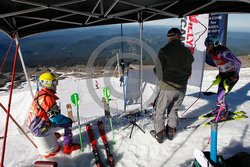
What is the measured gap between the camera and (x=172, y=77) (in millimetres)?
4465

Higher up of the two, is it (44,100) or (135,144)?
(44,100)

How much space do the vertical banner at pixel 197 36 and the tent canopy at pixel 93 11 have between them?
282 cm

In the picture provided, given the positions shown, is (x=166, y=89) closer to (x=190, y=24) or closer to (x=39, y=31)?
Answer: (x=39, y=31)

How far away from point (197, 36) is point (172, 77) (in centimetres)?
463

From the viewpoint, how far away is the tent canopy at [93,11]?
4195mm

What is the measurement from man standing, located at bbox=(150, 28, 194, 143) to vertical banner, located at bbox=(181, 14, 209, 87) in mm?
4282

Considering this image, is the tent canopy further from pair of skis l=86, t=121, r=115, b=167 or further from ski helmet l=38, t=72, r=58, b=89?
pair of skis l=86, t=121, r=115, b=167

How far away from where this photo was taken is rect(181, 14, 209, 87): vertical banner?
8.16m

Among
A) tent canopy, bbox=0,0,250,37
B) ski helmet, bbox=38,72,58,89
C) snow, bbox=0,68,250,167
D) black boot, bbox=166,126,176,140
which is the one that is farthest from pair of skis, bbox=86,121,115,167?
tent canopy, bbox=0,0,250,37

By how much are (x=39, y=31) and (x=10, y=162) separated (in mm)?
3277

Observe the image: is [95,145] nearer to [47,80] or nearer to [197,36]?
[47,80]

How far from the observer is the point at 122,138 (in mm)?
4996

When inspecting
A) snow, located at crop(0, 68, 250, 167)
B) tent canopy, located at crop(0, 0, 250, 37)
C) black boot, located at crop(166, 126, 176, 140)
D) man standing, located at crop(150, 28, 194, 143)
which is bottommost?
snow, located at crop(0, 68, 250, 167)

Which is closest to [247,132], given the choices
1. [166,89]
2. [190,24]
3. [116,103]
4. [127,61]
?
[166,89]
